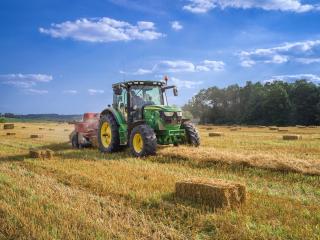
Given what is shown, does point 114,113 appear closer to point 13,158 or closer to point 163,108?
point 163,108

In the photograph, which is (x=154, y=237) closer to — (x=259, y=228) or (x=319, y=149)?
(x=259, y=228)

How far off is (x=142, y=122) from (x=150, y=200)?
21.3 feet

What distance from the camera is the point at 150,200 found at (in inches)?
271

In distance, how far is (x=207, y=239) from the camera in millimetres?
5234

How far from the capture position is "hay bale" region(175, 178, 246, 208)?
249 inches

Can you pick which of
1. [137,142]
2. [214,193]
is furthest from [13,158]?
[214,193]

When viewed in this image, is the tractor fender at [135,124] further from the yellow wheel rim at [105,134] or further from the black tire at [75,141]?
the black tire at [75,141]

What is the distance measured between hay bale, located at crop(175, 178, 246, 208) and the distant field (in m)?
0.18

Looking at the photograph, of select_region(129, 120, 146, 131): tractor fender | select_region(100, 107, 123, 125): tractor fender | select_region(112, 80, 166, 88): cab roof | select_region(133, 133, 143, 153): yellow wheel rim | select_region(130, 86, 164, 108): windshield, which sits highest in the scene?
select_region(112, 80, 166, 88): cab roof

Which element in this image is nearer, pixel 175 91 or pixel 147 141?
pixel 147 141

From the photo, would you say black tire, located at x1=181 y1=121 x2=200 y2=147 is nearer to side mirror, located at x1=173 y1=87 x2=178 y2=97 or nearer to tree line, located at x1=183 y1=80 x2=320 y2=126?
side mirror, located at x1=173 y1=87 x2=178 y2=97

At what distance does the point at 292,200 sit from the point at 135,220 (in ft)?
8.58

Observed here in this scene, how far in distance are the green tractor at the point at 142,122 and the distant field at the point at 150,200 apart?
144 centimetres

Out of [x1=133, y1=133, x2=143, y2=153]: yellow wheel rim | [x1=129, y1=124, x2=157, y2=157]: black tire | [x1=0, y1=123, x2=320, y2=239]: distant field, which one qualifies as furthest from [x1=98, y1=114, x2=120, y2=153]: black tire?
[x1=0, y1=123, x2=320, y2=239]: distant field
